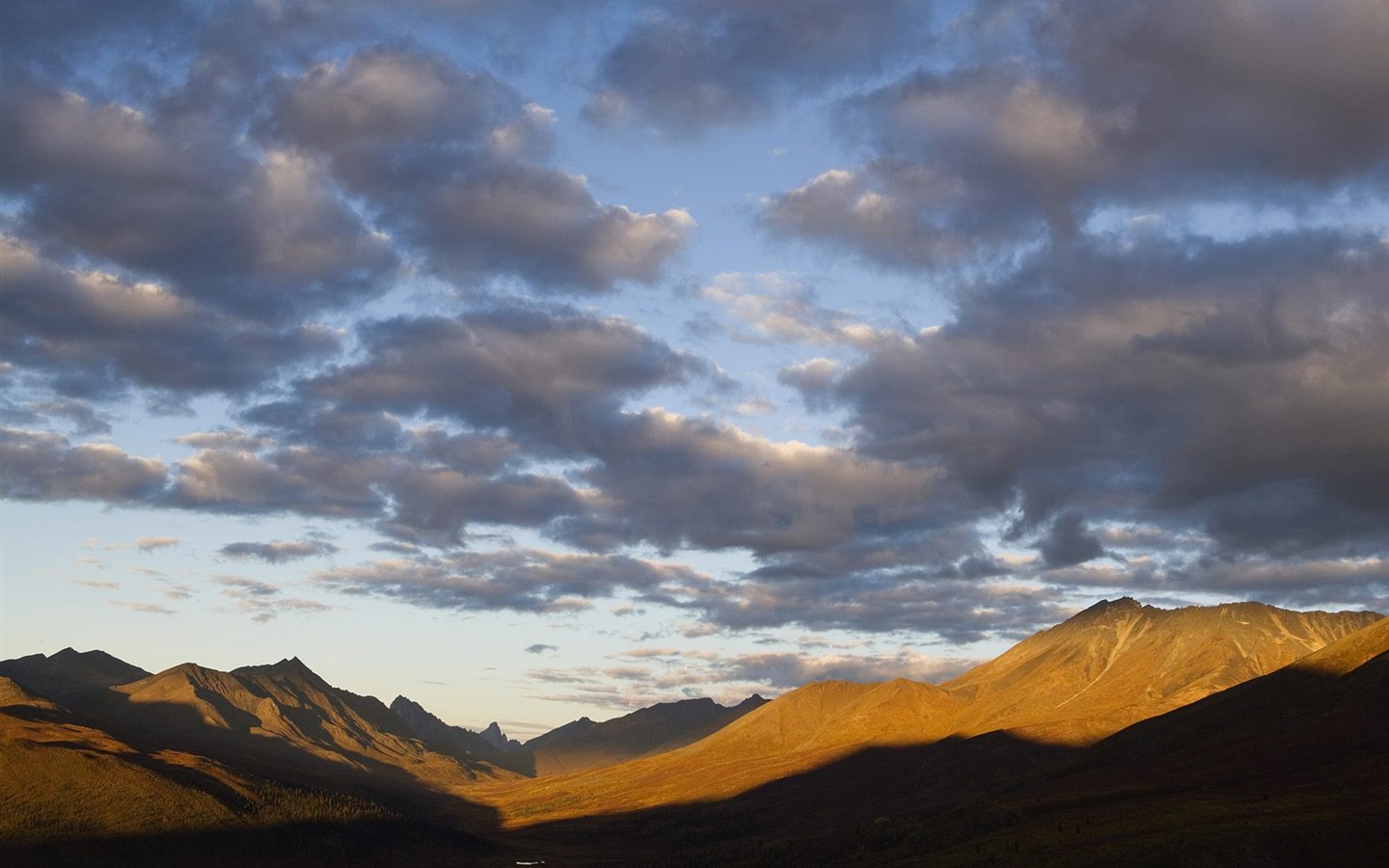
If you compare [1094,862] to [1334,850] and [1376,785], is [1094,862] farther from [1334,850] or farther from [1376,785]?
[1376,785]

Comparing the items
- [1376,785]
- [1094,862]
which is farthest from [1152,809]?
[1094,862]

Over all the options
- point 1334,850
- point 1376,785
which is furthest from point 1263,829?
point 1376,785

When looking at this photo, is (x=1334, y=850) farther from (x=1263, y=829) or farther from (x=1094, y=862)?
(x=1094, y=862)

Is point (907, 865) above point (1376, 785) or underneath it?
underneath

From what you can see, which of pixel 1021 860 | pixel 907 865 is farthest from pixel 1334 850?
pixel 907 865

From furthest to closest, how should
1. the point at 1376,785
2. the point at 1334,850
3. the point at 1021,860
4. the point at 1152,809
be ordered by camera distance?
1. the point at 1152,809
2. the point at 1376,785
3. the point at 1021,860
4. the point at 1334,850

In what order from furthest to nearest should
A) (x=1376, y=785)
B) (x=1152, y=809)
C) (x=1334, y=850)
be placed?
1. (x=1152, y=809)
2. (x=1376, y=785)
3. (x=1334, y=850)

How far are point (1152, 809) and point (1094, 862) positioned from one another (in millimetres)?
46807

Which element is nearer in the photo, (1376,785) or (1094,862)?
(1094,862)

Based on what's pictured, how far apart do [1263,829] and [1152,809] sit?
133 feet

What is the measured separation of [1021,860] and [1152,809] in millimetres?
38663

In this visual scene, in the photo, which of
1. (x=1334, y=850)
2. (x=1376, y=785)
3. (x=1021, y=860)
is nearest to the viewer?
(x=1334, y=850)

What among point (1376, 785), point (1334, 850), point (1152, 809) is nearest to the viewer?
point (1334, 850)

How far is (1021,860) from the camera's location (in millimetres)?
173375
